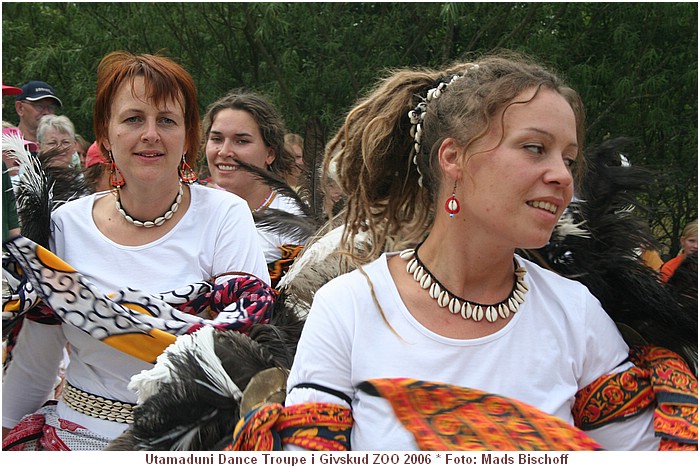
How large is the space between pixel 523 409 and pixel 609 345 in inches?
11.1

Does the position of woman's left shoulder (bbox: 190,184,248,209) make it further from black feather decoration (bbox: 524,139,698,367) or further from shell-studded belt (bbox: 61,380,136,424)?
black feather decoration (bbox: 524,139,698,367)

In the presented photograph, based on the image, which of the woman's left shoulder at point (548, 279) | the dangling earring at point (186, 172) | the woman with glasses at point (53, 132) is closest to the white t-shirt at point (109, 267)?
the dangling earring at point (186, 172)

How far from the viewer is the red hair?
2.64 metres

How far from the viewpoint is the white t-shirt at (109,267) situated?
240 centimetres

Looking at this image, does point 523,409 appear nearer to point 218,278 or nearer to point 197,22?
point 218,278

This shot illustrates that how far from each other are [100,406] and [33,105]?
4.13 meters

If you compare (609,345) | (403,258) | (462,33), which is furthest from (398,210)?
(462,33)

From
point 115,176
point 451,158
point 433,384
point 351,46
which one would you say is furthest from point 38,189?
point 351,46

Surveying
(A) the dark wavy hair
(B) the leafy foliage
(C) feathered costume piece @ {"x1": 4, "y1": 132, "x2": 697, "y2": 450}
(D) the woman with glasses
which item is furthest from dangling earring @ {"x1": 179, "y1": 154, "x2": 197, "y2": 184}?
(B) the leafy foliage

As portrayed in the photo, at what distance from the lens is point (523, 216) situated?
5.45 feet

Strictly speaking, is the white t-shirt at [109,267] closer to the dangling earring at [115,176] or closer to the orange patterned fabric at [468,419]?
the dangling earring at [115,176]

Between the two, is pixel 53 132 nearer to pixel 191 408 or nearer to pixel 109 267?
pixel 109 267

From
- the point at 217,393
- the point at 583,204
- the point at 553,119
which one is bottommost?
the point at 217,393

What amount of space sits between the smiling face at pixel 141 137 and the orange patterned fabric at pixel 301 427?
116 centimetres
